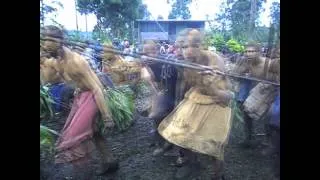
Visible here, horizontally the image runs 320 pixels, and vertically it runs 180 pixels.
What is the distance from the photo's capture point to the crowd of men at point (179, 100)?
2.29 meters

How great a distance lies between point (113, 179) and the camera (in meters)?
2.29

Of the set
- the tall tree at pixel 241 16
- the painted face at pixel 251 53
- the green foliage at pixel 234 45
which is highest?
the tall tree at pixel 241 16

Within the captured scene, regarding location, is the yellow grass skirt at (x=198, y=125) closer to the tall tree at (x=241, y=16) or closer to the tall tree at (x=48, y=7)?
the tall tree at (x=241, y=16)

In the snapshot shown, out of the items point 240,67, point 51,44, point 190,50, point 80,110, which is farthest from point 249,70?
point 51,44

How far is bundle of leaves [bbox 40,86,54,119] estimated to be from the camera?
2.29 meters

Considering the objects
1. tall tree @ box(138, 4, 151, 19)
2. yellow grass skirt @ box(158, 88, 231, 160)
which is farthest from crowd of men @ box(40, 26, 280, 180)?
tall tree @ box(138, 4, 151, 19)

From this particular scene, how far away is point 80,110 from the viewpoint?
2305 mm

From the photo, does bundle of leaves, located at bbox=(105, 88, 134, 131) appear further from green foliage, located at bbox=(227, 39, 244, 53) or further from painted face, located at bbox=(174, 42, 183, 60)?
green foliage, located at bbox=(227, 39, 244, 53)

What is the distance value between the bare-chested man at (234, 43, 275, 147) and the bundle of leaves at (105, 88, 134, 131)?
496 mm

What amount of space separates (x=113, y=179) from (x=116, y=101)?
35 centimetres

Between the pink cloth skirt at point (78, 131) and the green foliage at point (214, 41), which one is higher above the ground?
the green foliage at point (214, 41)

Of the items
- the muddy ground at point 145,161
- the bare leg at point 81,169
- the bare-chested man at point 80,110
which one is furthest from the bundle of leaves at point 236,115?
the bare leg at point 81,169
